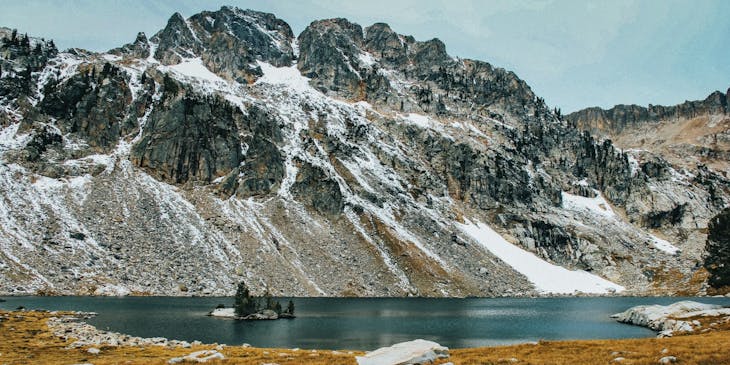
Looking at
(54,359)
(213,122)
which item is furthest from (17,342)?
(213,122)

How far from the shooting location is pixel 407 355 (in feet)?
95.8

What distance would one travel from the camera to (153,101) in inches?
7864

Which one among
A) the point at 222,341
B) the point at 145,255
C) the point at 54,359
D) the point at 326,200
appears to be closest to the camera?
the point at 54,359

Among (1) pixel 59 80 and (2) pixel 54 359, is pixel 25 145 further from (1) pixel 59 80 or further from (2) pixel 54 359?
(2) pixel 54 359

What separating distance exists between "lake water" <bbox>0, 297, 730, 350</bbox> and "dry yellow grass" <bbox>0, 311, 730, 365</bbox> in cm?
1529

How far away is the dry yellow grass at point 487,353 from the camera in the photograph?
28.5 m

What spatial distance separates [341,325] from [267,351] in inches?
1297

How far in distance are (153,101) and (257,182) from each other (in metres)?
54.0

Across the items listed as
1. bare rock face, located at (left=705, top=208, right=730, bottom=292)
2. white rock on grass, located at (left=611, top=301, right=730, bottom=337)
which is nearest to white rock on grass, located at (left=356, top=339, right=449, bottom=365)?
white rock on grass, located at (left=611, top=301, right=730, bottom=337)

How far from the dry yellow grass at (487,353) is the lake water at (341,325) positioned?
1529cm

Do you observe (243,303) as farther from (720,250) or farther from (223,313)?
(720,250)

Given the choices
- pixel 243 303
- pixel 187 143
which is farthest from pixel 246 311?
pixel 187 143

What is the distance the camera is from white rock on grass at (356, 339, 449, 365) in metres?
28.6

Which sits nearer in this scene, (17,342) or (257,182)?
(17,342)
